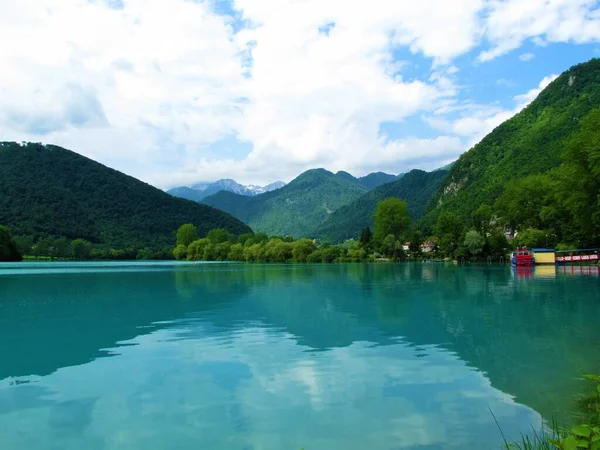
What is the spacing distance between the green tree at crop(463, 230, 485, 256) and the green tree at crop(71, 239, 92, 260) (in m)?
93.4

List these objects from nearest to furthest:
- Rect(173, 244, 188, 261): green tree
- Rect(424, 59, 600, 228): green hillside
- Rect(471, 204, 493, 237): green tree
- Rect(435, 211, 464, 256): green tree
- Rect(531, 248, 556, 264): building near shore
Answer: Rect(531, 248, 556, 264): building near shore < Rect(471, 204, 493, 237): green tree < Rect(435, 211, 464, 256): green tree < Rect(424, 59, 600, 228): green hillside < Rect(173, 244, 188, 261): green tree

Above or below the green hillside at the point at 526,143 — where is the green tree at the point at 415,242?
below

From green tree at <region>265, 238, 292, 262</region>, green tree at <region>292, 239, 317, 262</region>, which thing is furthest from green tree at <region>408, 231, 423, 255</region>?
green tree at <region>265, 238, 292, 262</region>

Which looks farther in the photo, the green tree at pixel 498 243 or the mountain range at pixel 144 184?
the mountain range at pixel 144 184

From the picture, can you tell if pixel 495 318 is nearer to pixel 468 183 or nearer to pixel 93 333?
pixel 93 333

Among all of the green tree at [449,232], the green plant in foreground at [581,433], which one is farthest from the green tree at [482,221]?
the green plant in foreground at [581,433]

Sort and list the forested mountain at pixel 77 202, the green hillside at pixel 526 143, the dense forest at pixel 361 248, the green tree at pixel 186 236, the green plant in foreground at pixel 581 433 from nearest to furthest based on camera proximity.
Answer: the green plant in foreground at pixel 581 433, the dense forest at pixel 361 248, the green hillside at pixel 526 143, the forested mountain at pixel 77 202, the green tree at pixel 186 236

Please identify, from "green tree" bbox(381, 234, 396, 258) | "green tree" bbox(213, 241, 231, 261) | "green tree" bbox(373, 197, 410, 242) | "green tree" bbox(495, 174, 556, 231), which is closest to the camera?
"green tree" bbox(495, 174, 556, 231)

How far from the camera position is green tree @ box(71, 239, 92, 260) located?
4970 inches

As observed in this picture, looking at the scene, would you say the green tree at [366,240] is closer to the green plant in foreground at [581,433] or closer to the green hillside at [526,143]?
the green hillside at [526,143]

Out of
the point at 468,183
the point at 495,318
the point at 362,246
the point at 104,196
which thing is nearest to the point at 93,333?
the point at 495,318

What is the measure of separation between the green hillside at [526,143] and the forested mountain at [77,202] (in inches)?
3648

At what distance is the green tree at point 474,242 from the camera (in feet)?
307

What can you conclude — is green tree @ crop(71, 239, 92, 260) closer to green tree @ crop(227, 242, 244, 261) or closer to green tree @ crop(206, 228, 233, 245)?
green tree @ crop(227, 242, 244, 261)
